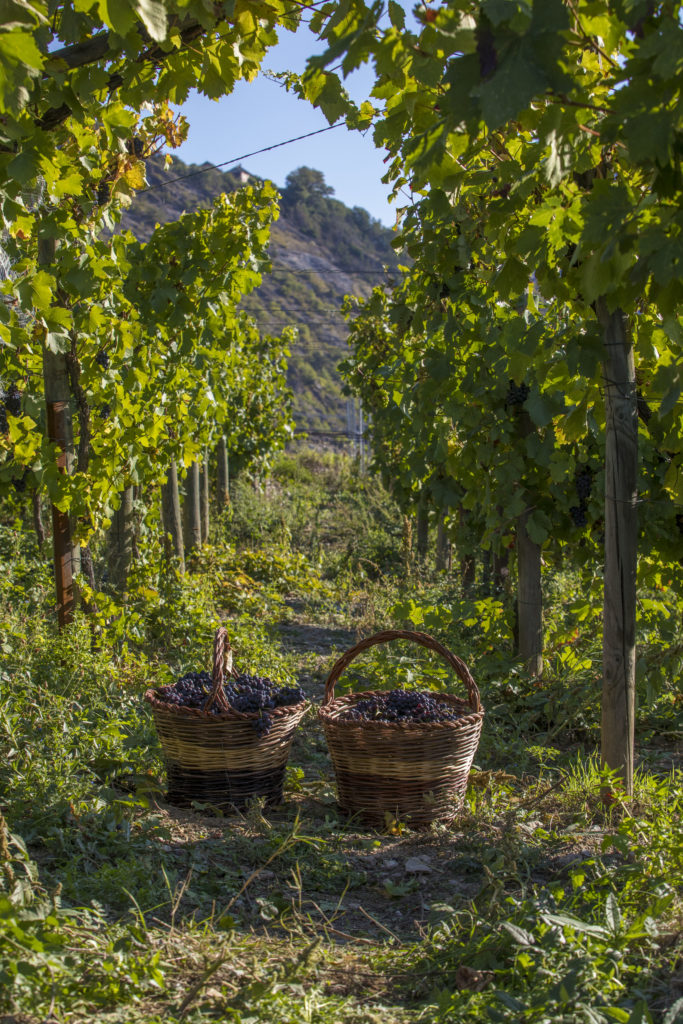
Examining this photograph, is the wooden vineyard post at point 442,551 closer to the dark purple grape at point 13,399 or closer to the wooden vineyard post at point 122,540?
the wooden vineyard post at point 122,540

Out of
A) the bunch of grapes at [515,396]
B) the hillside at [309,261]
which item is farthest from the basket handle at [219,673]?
the hillside at [309,261]

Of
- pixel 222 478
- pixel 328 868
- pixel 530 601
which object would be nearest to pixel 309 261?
pixel 222 478

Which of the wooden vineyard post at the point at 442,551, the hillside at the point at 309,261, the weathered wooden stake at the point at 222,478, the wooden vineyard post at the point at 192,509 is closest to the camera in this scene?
the wooden vineyard post at the point at 442,551

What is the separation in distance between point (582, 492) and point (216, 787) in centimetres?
223

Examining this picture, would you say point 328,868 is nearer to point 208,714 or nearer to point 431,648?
point 208,714

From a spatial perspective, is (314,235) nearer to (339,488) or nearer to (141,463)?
(339,488)

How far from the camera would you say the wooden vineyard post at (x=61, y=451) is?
4262 millimetres

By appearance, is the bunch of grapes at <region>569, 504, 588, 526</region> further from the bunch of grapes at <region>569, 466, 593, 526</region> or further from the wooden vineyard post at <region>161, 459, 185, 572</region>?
the wooden vineyard post at <region>161, 459, 185, 572</region>

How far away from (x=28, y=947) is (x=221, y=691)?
58.1 inches

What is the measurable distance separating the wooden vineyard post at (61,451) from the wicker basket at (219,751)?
1366mm

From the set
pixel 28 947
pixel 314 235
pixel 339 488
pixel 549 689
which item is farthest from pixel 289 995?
pixel 314 235

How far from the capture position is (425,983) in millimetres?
1922

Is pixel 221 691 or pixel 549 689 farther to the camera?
pixel 549 689

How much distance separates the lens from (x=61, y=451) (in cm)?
429
